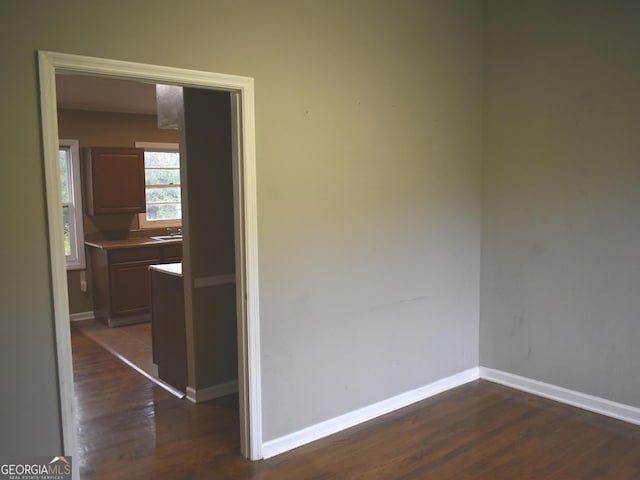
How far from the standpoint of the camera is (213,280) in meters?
3.90

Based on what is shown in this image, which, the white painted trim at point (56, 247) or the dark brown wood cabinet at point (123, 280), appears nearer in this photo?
the white painted trim at point (56, 247)

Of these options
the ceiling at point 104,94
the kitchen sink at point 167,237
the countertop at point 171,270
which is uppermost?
the ceiling at point 104,94

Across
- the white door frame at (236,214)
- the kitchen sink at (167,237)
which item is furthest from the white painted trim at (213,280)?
the kitchen sink at (167,237)

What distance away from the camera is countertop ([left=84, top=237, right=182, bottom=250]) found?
592 cm

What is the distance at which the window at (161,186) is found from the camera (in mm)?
6875

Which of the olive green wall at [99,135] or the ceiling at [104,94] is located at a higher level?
the ceiling at [104,94]

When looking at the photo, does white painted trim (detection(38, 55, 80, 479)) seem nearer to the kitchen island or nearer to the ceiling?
the ceiling

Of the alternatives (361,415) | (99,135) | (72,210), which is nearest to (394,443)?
(361,415)

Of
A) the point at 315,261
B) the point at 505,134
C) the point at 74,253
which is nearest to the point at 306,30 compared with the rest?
the point at 315,261

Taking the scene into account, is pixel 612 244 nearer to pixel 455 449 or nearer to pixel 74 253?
pixel 455 449

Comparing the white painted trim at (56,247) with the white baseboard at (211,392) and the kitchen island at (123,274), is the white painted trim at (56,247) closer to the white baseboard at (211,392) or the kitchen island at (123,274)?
the white baseboard at (211,392)

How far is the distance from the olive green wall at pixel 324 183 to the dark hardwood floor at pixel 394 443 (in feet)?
0.81

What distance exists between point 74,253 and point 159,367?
2.74 metres

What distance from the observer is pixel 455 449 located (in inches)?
122
